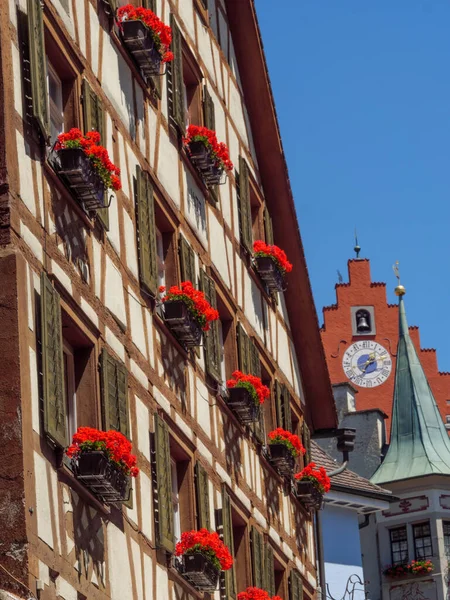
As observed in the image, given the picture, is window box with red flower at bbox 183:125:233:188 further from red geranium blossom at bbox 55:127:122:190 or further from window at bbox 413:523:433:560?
window at bbox 413:523:433:560

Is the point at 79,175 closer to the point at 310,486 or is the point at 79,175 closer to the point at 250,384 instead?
the point at 250,384

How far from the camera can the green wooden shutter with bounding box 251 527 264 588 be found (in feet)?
65.2

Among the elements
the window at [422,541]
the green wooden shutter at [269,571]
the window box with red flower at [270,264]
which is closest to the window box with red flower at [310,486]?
the green wooden shutter at [269,571]

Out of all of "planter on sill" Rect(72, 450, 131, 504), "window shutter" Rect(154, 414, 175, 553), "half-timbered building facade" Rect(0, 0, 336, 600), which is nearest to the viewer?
"half-timbered building facade" Rect(0, 0, 336, 600)

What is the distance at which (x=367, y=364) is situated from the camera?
54219mm

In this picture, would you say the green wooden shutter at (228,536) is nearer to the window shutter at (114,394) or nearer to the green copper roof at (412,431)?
the window shutter at (114,394)

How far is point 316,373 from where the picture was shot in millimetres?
24875

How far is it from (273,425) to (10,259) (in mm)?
9489

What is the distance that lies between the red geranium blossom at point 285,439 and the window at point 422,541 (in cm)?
1455

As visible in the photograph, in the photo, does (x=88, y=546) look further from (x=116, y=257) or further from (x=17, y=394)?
(x=116, y=257)

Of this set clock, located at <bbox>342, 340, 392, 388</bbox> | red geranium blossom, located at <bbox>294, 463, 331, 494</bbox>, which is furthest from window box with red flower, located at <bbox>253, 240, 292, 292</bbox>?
clock, located at <bbox>342, 340, 392, 388</bbox>

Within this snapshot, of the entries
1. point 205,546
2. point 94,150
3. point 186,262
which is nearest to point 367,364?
point 186,262

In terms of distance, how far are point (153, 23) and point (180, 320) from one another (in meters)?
3.02

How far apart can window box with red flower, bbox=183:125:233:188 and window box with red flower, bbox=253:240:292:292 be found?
6.75ft
